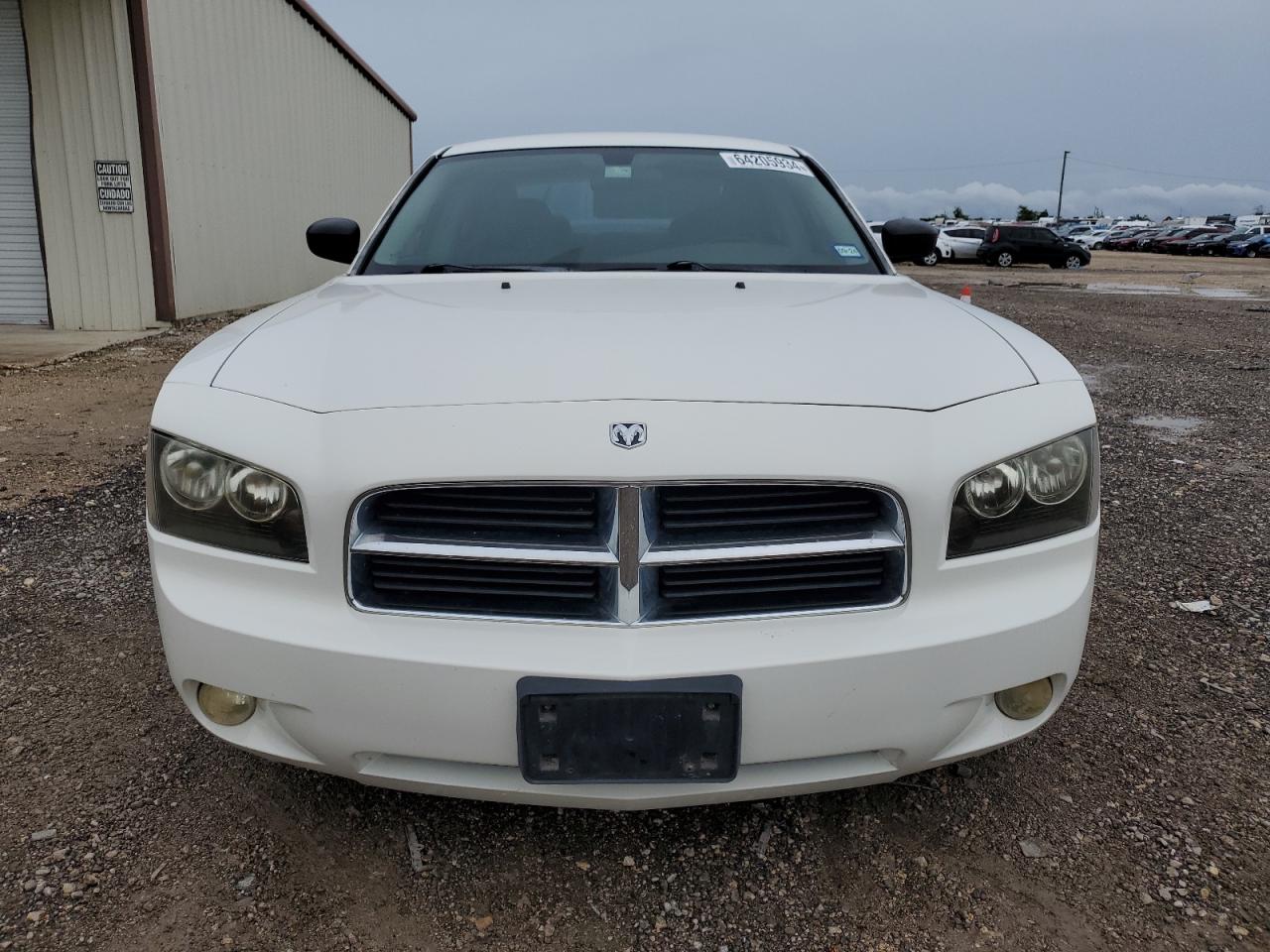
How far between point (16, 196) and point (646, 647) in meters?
10.3

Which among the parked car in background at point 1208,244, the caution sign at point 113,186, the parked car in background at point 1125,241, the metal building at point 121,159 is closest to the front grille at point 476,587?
Answer: the metal building at point 121,159

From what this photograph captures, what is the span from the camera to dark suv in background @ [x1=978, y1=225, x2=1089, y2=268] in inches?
1106

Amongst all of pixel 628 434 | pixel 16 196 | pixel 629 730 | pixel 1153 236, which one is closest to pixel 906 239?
pixel 628 434

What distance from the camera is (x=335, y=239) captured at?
3.11m

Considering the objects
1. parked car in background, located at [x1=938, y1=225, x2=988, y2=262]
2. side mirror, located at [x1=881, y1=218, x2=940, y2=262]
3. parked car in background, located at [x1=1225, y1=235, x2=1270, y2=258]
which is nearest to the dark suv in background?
parked car in background, located at [x1=938, y1=225, x2=988, y2=262]

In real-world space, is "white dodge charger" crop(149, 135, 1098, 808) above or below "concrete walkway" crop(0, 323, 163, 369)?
above

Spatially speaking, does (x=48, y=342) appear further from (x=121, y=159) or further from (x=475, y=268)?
(x=475, y=268)

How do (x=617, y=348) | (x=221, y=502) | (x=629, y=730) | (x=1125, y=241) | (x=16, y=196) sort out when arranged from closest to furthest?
(x=629, y=730) < (x=221, y=502) < (x=617, y=348) < (x=16, y=196) < (x=1125, y=241)

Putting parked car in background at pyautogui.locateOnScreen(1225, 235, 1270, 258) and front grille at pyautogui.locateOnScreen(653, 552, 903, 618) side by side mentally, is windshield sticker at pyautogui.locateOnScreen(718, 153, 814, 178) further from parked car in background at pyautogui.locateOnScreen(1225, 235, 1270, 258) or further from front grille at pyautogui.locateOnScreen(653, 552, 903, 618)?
parked car in background at pyautogui.locateOnScreen(1225, 235, 1270, 258)

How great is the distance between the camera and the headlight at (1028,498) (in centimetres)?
161

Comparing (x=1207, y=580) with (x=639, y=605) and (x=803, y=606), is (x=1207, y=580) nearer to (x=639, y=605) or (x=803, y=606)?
(x=803, y=606)

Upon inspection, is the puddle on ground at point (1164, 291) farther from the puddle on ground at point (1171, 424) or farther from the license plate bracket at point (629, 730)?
the license plate bracket at point (629, 730)

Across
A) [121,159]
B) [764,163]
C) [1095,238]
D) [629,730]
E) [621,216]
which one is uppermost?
[121,159]

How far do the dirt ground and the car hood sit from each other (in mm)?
925
